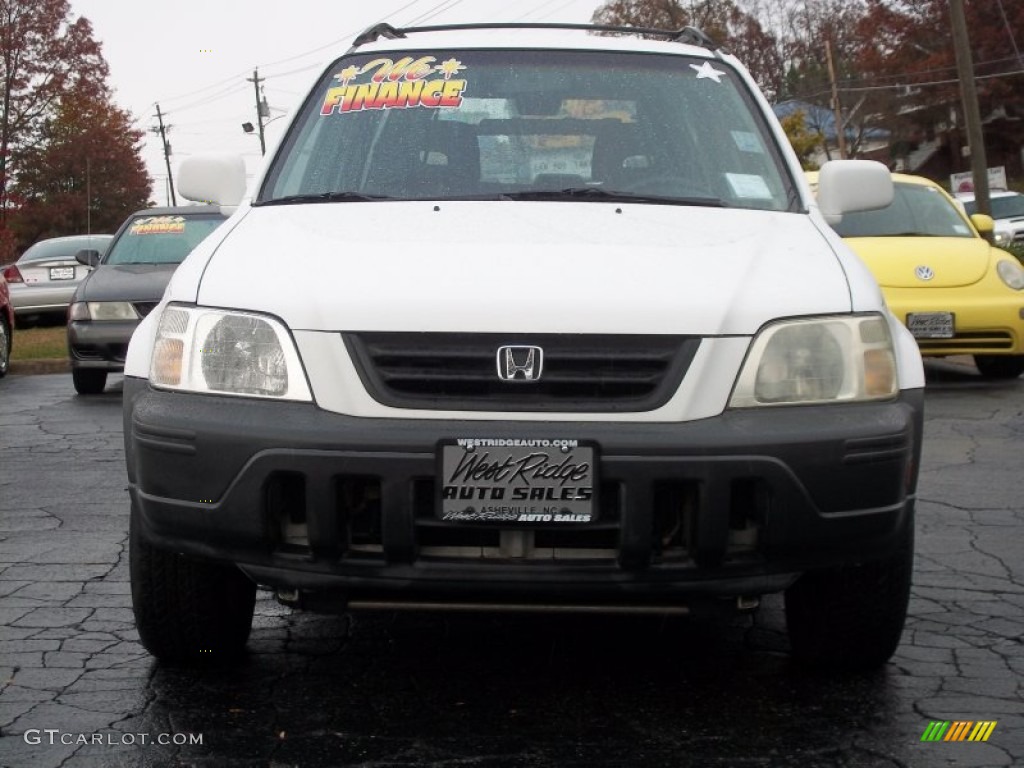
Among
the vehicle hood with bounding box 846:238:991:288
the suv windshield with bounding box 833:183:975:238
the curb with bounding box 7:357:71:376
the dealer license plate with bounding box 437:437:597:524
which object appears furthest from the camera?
the curb with bounding box 7:357:71:376

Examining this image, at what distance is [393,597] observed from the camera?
148 inches

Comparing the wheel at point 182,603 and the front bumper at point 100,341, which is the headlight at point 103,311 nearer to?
the front bumper at point 100,341

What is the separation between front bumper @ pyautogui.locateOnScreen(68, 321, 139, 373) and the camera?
1245 centimetres

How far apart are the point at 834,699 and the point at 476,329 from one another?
1.30 meters

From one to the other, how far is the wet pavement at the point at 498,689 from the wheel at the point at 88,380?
23.4 feet

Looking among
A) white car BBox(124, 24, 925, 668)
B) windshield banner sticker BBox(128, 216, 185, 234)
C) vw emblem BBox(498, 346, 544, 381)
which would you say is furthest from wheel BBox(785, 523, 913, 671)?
windshield banner sticker BBox(128, 216, 185, 234)

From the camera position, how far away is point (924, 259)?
1148 centimetres

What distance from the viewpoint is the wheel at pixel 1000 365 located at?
1195cm

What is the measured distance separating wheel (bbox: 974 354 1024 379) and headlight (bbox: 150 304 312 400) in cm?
890

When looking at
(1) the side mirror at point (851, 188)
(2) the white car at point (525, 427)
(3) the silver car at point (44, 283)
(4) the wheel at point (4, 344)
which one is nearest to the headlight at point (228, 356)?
(2) the white car at point (525, 427)

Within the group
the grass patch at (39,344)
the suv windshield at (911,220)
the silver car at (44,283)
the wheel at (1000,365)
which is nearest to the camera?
the wheel at (1000,365)

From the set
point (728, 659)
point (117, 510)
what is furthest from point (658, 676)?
point (117, 510)

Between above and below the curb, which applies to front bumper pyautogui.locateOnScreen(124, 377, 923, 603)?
above

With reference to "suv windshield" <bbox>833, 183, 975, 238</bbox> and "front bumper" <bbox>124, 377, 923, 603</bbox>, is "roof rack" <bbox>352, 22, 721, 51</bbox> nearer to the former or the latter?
"front bumper" <bbox>124, 377, 923, 603</bbox>
